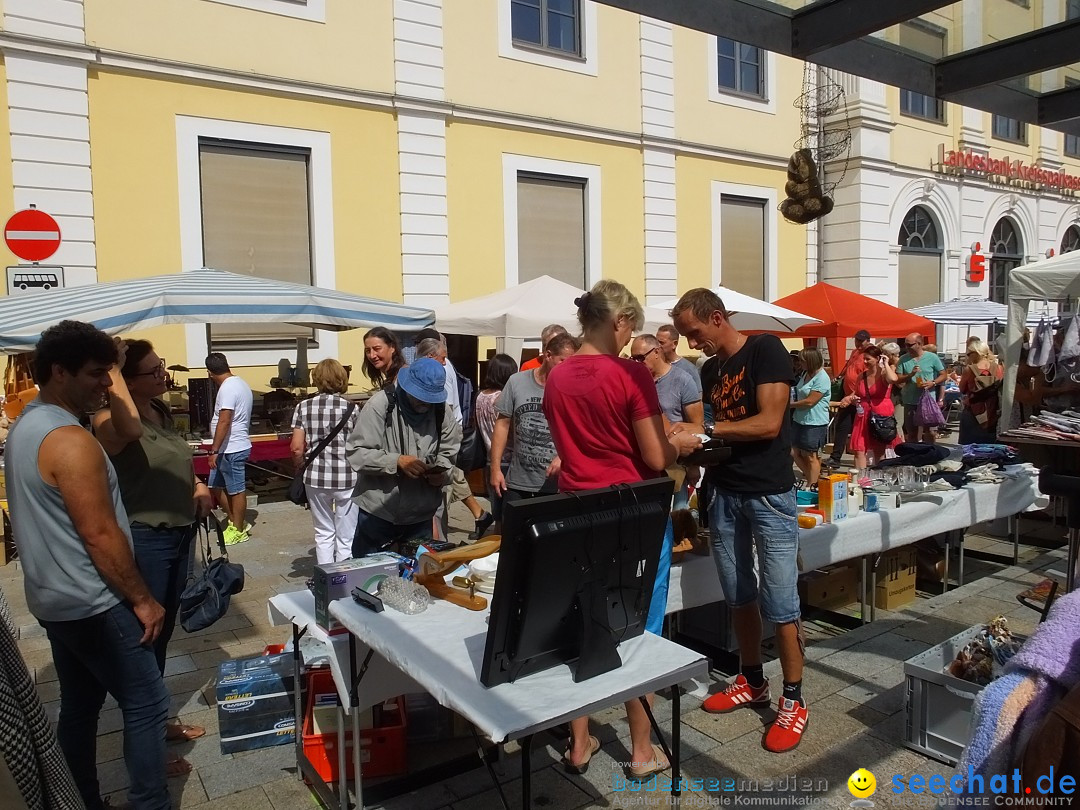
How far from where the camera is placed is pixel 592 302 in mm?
2930

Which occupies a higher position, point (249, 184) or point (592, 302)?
point (249, 184)

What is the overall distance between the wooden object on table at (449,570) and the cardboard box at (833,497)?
236cm

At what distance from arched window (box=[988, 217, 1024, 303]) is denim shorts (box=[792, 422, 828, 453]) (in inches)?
602

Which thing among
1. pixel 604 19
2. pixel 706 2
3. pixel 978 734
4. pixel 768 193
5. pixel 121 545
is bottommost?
pixel 978 734

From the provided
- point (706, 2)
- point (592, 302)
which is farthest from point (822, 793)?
point (706, 2)

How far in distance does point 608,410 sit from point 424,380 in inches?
49.7

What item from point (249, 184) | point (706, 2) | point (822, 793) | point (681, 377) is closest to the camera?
point (706, 2)

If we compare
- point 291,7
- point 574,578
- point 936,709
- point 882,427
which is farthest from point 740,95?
point 574,578

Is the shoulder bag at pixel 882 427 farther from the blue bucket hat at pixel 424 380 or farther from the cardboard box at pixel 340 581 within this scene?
the cardboard box at pixel 340 581

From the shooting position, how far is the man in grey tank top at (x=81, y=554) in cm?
238

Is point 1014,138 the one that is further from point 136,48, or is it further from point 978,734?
point 978,734

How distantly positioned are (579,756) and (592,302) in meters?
1.83

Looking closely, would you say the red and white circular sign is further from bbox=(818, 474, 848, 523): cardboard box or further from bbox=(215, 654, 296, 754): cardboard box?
bbox=(818, 474, 848, 523): cardboard box
